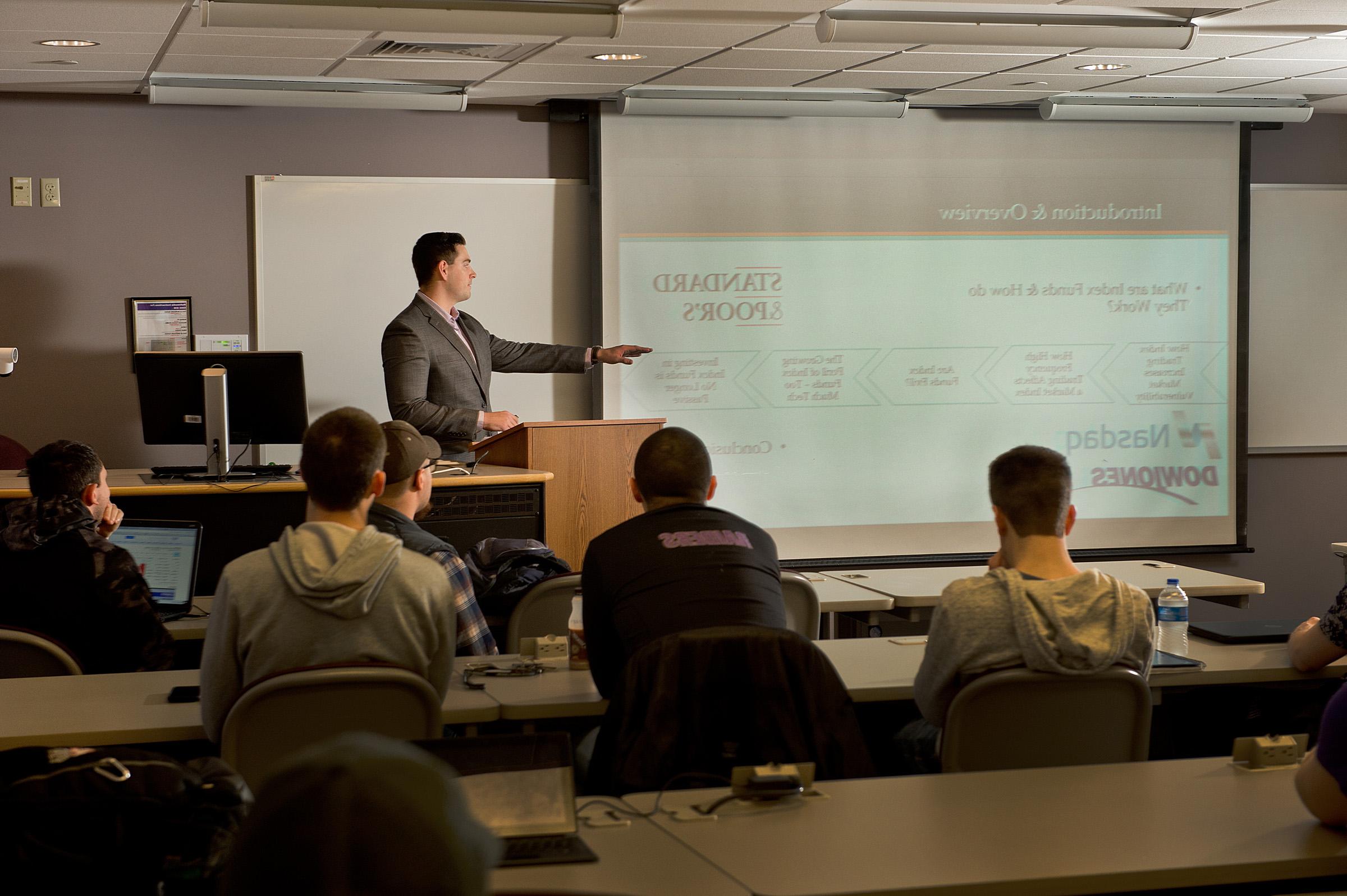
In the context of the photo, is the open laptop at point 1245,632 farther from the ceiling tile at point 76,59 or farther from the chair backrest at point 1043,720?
the ceiling tile at point 76,59

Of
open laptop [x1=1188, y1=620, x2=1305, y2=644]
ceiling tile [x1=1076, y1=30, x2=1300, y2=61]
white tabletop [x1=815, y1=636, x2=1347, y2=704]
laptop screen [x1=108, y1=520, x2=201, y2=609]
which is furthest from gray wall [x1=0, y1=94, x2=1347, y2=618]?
open laptop [x1=1188, y1=620, x2=1305, y2=644]

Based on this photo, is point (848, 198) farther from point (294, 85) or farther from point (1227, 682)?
point (1227, 682)

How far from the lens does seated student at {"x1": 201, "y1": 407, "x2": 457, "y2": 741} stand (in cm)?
239

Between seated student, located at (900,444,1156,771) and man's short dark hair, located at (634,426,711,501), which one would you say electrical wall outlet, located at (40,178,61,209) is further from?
seated student, located at (900,444,1156,771)

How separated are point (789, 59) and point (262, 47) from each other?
2163 millimetres

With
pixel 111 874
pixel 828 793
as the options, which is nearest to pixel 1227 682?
pixel 828 793

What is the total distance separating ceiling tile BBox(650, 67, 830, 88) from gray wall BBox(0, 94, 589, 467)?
1356 millimetres

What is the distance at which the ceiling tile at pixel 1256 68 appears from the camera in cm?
589

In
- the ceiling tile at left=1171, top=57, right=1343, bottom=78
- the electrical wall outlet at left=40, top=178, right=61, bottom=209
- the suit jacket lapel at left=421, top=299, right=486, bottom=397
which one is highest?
the ceiling tile at left=1171, top=57, right=1343, bottom=78

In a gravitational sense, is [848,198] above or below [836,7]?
below

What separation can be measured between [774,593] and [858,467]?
4.16m

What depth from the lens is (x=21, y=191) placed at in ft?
19.6

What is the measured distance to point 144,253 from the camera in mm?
6137

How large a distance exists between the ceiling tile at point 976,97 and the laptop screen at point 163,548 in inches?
168
